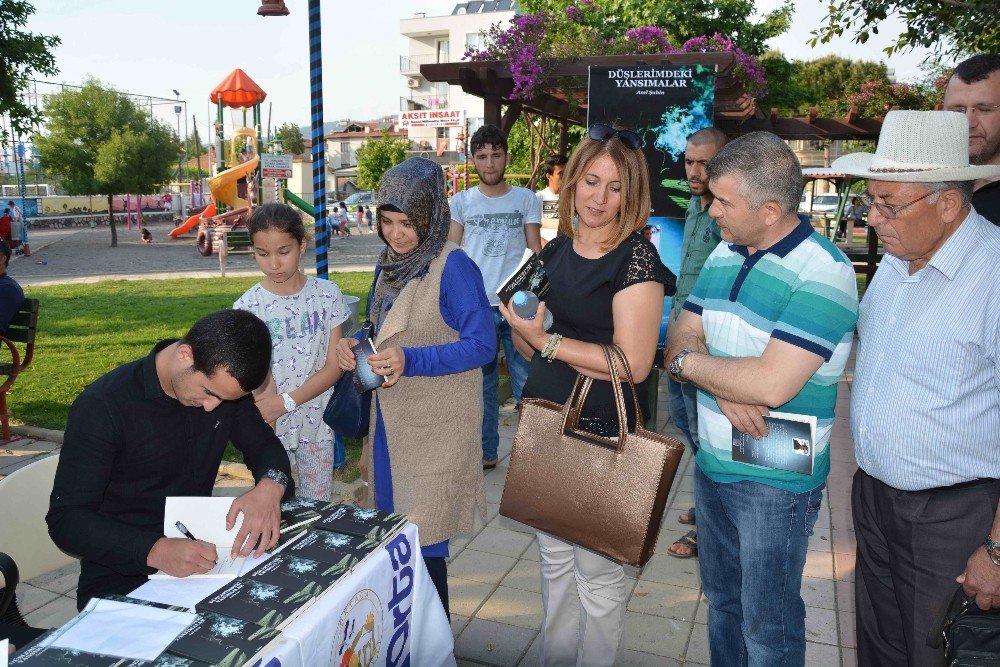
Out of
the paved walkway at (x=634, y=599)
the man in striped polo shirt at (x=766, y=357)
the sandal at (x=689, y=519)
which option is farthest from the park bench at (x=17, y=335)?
the man in striped polo shirt at (x=766, y=357)

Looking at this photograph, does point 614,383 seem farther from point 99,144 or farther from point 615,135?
point 99,144

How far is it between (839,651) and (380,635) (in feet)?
7.45

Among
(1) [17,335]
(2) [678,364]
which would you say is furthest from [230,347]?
(1) [17,335]

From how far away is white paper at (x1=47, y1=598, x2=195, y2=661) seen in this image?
154 cm

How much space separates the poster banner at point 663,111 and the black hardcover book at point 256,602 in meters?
5.11

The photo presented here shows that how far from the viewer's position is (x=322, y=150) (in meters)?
5.63

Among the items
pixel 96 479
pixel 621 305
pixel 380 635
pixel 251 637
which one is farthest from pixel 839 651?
pixel 96 479

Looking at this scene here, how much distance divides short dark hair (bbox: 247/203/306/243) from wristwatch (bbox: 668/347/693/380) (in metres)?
1.83

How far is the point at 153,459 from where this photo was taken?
2305mm

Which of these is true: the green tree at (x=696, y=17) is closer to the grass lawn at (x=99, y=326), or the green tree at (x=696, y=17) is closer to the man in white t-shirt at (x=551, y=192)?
the grass lawn at (x=99, y=326)

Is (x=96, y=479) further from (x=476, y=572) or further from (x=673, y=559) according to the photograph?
(x=673, y=559)

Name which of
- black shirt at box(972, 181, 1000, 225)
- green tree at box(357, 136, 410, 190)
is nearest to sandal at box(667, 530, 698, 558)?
black shirt at box(972, 181, 1000, 225)

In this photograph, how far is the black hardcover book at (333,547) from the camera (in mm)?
1934

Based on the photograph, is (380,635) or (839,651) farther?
(839,651)
